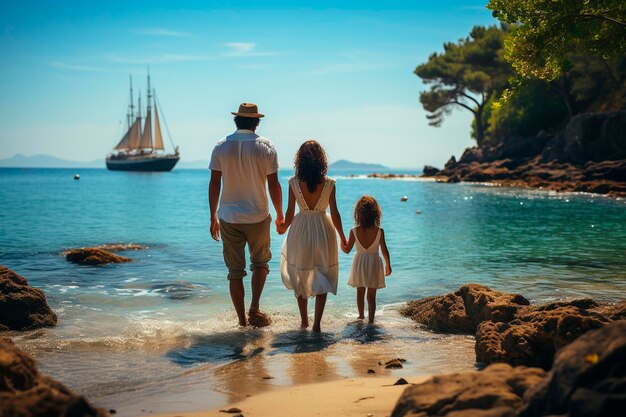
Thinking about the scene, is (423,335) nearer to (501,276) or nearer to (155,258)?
(501,276)

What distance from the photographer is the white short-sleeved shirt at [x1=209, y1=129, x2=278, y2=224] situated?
7312 millimetres

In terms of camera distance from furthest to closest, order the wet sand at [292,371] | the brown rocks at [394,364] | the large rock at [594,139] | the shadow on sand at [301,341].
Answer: the large rock at [594,139] → the shadow on sand at [301,341] → the brown rocks at [394,364] → the wet sand at [292,371]

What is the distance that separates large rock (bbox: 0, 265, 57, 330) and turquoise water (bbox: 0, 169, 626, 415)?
0.26 m

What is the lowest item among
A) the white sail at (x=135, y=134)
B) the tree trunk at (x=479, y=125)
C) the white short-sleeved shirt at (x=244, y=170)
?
the white short-sleeved shirt at (x=244, y=170)

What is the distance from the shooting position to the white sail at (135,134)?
390 feet

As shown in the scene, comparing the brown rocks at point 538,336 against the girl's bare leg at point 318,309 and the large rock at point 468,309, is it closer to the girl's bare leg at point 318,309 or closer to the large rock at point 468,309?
the large rock at point 468,309

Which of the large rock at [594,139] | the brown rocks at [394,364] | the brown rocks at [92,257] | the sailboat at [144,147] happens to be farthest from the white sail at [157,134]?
the brown rocks at [394,364]

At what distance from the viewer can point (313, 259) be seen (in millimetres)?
7359

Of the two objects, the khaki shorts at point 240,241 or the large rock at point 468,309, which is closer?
the large rock at point 468,309

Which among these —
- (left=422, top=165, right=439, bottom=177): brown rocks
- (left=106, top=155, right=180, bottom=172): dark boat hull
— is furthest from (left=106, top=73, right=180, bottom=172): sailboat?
(left=422, top=165, right=439, bottom=177): brown rocks

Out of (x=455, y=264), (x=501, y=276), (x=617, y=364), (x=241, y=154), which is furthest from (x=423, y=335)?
(x=455, y=264)

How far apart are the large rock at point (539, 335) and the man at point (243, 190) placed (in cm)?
284

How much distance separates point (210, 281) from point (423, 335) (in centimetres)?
579

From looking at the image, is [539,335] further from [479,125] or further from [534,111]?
[479,125]
